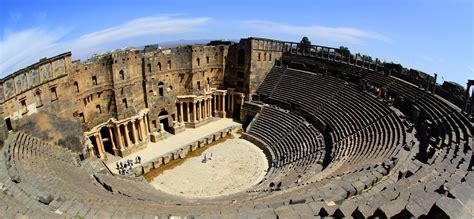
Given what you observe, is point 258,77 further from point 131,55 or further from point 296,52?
point 131,55

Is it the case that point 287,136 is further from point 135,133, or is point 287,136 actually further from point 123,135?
point 123,135

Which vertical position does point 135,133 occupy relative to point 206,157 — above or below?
above

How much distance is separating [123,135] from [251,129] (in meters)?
12.8

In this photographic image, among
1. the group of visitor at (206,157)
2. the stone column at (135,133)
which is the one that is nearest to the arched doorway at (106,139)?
the stone column at (135,133)

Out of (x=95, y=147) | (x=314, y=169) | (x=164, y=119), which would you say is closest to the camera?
(x=314, y=169)

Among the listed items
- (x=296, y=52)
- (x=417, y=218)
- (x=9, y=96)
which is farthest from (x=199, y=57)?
(x=417, y=218)

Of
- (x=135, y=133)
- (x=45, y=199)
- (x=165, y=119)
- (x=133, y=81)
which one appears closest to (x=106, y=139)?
(x=135, y=133)

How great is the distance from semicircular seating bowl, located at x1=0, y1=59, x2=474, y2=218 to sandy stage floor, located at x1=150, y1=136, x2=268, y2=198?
5.82ft

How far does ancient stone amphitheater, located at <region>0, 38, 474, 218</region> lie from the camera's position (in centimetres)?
1324

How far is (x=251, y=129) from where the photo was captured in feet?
117

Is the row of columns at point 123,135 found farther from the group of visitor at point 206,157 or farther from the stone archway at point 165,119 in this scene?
the group of visitor at point 206,157

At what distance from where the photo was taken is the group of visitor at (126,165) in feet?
93.3

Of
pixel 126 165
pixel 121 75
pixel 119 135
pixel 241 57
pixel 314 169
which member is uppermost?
pixel 241 57

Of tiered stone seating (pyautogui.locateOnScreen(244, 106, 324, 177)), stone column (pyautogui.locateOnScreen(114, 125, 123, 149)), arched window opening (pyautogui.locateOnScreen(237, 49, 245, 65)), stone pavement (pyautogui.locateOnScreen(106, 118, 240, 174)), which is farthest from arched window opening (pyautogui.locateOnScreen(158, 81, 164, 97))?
tiered stone seating (pyautogui.locateOnScreen(244, 106, 324, 177))
